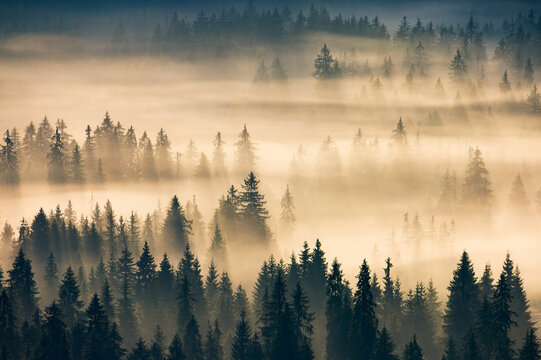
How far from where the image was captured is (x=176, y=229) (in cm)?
16250

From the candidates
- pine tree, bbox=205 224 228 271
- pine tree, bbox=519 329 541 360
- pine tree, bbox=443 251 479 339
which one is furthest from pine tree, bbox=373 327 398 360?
pine tree, bbox=205 224 228 271

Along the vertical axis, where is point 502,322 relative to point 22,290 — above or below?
below

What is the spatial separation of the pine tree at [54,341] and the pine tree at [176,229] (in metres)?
52.6

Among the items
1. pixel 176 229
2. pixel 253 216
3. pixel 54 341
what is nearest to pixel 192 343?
pixel 54 341

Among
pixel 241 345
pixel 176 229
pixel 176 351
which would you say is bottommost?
pixel 241 345

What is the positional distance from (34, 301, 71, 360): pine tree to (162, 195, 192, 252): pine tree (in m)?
52.6

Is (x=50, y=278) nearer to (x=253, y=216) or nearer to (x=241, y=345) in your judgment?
(x=253, y=216)

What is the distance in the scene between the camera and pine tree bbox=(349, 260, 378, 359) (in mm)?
109688

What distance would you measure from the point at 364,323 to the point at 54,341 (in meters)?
30.6

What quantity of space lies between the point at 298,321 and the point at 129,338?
20.8 meters

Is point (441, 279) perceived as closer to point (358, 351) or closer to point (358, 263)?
point (358, 263)

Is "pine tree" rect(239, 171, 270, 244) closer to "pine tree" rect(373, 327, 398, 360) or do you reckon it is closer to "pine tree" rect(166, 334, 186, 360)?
"pine tree" rect(166, 334, 186, 360)

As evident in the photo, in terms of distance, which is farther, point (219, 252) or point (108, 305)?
point (219, 252)

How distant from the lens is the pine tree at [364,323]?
109688 millimetres
